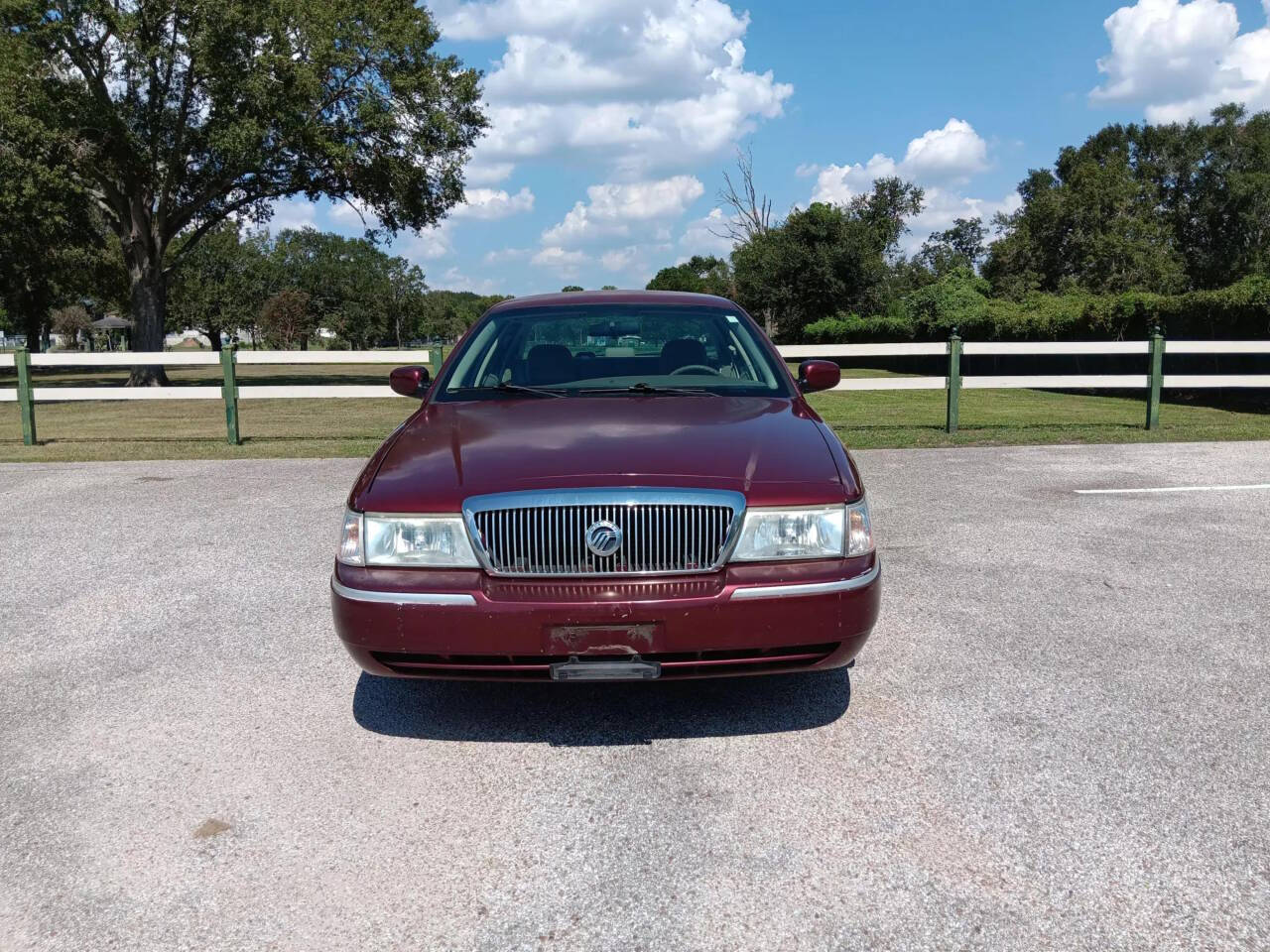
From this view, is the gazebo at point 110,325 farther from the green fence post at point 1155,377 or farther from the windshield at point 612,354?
the windshield at point 612,354

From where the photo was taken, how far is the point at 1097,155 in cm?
7550

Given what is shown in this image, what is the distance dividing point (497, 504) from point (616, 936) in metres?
1.36

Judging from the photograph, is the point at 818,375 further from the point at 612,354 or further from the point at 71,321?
the point at 71,321

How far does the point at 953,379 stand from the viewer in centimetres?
1268

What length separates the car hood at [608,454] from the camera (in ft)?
11.0

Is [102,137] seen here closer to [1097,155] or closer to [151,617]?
[151,617]

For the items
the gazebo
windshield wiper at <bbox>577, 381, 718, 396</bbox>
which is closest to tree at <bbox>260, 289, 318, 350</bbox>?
the gazebo

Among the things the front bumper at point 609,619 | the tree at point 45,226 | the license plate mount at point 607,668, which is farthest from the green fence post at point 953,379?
the tree at point 45,226

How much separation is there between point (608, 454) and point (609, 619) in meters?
0.59

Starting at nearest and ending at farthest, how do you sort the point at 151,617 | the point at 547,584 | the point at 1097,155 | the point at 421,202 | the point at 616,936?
the point at 616,936
the point at 547,584
the point at 151,617
the point at 421,202
the point at 1097,155

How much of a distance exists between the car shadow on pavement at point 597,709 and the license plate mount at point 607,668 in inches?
16.3

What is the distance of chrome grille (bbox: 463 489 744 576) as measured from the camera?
3.26m

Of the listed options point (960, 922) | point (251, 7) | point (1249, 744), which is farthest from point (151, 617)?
point (251, 7)

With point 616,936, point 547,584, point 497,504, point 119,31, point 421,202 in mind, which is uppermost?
point 119,31
